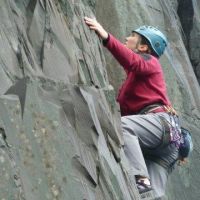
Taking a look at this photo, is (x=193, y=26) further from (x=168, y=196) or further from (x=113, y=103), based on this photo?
(x=113, y=103)

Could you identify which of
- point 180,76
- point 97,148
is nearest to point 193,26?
point 180,76

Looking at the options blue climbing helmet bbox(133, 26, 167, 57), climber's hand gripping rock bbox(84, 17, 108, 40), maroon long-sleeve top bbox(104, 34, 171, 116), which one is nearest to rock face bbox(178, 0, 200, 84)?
blue climbing helmet bbox(133, 26, 167, 57)

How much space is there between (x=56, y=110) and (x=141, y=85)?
3.42 metres

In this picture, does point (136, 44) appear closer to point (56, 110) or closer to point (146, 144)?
point (146, 144)

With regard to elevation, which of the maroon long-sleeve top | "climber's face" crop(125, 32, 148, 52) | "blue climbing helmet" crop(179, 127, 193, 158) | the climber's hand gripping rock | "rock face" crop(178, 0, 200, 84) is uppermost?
the climber's hand gripping rock

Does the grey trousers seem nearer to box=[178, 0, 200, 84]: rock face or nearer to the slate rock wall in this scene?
the slate rock wall

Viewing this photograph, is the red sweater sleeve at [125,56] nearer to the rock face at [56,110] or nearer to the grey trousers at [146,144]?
the rock face at [56,110]

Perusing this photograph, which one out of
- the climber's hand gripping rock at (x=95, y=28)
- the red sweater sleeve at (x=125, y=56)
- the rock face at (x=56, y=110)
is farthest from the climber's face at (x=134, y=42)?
the climber's hand gripping rock at (x=95, y=28)

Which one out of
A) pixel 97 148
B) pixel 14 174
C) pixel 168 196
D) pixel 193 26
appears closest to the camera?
pixel 14 174

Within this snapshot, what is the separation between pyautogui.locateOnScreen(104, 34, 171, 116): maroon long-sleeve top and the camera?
995 cm

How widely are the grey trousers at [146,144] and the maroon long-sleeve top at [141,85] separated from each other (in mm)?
370

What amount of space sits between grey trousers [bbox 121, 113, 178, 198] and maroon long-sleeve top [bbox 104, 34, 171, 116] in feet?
1.21

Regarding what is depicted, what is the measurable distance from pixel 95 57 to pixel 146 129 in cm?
132

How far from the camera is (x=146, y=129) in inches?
387
